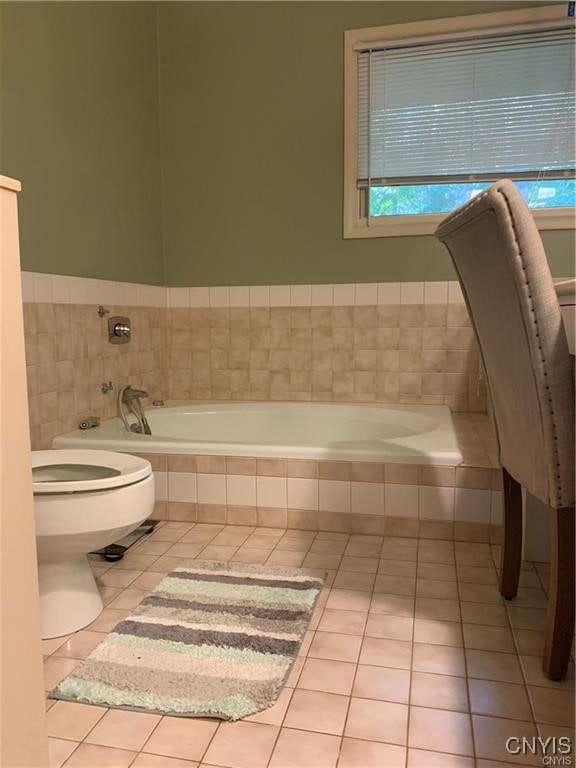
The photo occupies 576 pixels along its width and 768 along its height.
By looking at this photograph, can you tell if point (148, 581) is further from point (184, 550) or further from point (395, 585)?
point (395, 585)

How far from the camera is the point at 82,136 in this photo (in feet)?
8.55

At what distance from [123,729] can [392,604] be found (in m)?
0.83

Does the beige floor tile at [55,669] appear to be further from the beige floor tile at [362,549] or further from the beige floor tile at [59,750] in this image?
the beige floor tile at [362,549]

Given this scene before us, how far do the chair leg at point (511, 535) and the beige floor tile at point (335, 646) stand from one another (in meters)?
0.50

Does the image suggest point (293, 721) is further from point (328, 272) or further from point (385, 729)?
point (328, 272)

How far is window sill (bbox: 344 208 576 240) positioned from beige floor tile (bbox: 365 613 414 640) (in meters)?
2.06

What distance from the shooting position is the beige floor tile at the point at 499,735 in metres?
1.10

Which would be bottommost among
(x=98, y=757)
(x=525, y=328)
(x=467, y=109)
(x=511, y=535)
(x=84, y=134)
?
(x=98, y=757)

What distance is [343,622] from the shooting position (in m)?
1.61

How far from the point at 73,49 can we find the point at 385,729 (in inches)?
109

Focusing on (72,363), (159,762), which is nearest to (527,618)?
(159,762)

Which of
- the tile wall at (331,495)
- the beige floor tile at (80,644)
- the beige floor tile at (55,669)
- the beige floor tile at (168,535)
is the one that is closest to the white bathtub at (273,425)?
the tile wall at (331,495)

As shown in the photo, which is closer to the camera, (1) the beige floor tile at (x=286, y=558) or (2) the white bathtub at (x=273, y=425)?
(1) the beige floor tile at (x=286, y=558)

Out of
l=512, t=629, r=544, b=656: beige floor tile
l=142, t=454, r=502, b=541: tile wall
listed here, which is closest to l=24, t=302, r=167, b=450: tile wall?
l=142, t=454, r=502, b=541: tile wall
